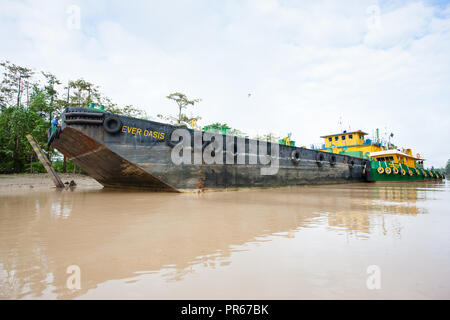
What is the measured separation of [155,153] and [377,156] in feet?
64.7

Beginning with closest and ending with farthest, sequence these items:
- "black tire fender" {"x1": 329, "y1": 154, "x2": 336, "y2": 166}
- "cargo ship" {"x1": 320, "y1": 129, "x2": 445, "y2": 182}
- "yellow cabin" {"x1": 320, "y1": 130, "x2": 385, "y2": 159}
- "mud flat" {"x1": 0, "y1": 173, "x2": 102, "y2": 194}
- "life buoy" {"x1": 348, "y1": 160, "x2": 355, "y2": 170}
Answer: "mud flat" {"x1": 0, "y1": 173, "x2": 102, "y2": 194} → "black tire fender" {"x1": 329, "y1": 154, "x2": 336, "y2": 166} → "life buoy" {"x1": 348, "y1": 160, "x2": 355, "y2": 170} → "cargo ship" {"x1": 320, "y1": 129, "x2": 445, "y2": 182} → "yellow cabin" {"x1": 320, "y1": 130, "x2": 385, "y2": 159}

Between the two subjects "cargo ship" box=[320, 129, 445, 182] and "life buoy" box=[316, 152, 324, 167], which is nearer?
"life buoy" box=[316, 152, 324, 167]

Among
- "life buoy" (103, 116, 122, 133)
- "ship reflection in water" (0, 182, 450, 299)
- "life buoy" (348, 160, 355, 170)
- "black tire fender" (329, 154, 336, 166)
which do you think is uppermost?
"life buoy" (103, 116, 122, 133)

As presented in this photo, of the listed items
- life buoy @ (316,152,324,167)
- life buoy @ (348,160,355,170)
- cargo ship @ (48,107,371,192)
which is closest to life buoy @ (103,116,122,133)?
cargo ship @ (48,107,371,192)

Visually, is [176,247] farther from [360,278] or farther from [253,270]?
[360,278]

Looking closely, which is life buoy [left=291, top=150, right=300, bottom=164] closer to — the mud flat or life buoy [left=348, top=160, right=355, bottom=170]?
life buoy [left=348, top=160, right=355, bottom=170]

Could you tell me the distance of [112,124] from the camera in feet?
26.6

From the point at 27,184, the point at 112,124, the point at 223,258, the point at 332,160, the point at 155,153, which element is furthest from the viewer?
the point at 332,160

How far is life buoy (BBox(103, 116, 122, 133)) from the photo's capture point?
800cm

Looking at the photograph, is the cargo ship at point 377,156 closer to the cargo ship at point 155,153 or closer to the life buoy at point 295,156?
the life buoy at point 295,156

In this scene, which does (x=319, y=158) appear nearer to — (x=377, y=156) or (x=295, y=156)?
(x=295, y=156)

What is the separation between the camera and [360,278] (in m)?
1.70

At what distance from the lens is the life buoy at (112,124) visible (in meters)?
8.00

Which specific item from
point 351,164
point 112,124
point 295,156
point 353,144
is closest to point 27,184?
point 112,124
